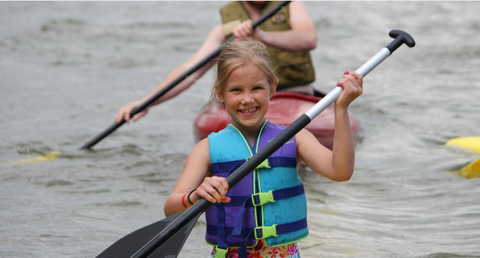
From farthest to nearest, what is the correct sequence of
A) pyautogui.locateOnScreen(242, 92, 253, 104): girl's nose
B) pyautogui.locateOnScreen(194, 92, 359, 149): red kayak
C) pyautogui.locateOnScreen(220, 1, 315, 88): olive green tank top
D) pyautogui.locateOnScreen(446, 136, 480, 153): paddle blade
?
1. pyautogui.locateOnScreen(446, 136, 480, 153): paddle blade
2. pyautogui.locateOnScreen(220, 1, 315, 88): olive green tank top
3. pyautogui.locateOnScreen(194, 92, 359, 149): red kayak
4. pyautogui.locateOnScreen(242, 92, 253, 104): girl's nose

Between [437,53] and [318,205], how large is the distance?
712 centimetres

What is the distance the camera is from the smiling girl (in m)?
2.25

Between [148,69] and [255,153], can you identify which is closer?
[255,153]

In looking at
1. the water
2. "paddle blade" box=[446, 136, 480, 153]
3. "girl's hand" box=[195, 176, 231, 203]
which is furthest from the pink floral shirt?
"paddle blade" box=[446, 136, 480, 153]

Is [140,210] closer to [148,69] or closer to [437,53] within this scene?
[148,69]

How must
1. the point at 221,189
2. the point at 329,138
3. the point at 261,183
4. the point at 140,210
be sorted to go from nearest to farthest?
the point at 221,189
the point at 261,183
the point at 140,210
the point at 329,138

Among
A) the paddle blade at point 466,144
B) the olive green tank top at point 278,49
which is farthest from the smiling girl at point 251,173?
the paddle blade at point 466,144

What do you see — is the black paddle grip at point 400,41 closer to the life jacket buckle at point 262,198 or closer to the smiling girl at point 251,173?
the smiling girl at point 251,173

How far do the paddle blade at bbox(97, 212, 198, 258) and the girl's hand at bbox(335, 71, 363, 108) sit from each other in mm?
656

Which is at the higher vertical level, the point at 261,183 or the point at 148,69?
the point at 261,183

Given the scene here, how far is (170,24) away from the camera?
1273 centimetres

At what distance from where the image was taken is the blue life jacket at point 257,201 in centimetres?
225

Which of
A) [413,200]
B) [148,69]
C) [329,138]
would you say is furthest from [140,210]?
[148,69]

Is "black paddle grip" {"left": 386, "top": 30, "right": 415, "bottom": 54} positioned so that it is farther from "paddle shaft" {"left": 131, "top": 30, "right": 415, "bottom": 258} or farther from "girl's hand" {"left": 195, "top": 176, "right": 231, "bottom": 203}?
"girl's hand" {"left": 195, "top": 176, "right": 231, "bottom": 203}
